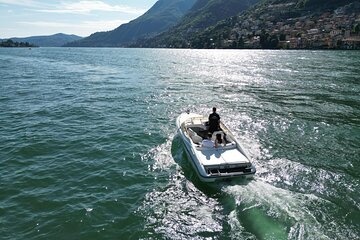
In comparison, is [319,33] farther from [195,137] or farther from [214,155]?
[214,155]

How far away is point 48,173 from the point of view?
17406mm

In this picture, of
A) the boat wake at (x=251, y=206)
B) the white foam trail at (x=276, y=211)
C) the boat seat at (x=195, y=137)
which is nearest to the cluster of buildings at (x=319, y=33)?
the boat seat at (x=195, y=137)

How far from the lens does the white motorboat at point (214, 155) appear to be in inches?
627

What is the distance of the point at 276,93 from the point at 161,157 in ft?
82.1

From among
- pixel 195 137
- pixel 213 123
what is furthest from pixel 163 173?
pixel 213 123

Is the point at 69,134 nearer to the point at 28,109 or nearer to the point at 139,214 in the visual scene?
the point at 28,109

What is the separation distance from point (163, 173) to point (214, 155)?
3071 millimetres

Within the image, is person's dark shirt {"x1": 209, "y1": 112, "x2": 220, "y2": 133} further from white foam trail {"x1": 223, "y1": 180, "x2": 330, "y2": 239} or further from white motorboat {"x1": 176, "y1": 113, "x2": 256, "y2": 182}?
white foam trail {"x1": 223, "y1": 180, "x2": 330, "y2": 239}

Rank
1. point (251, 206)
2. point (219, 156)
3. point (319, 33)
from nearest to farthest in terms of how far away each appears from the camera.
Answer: point (251, 206) → point (219, 156) → point (319, 33)

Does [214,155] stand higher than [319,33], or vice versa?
[319,33]

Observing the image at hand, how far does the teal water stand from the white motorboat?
675 millimetres

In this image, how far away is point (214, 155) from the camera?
57.9 feet

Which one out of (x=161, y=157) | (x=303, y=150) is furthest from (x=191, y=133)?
(x=303, y=150)

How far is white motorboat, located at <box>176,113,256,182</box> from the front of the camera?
15.9m
